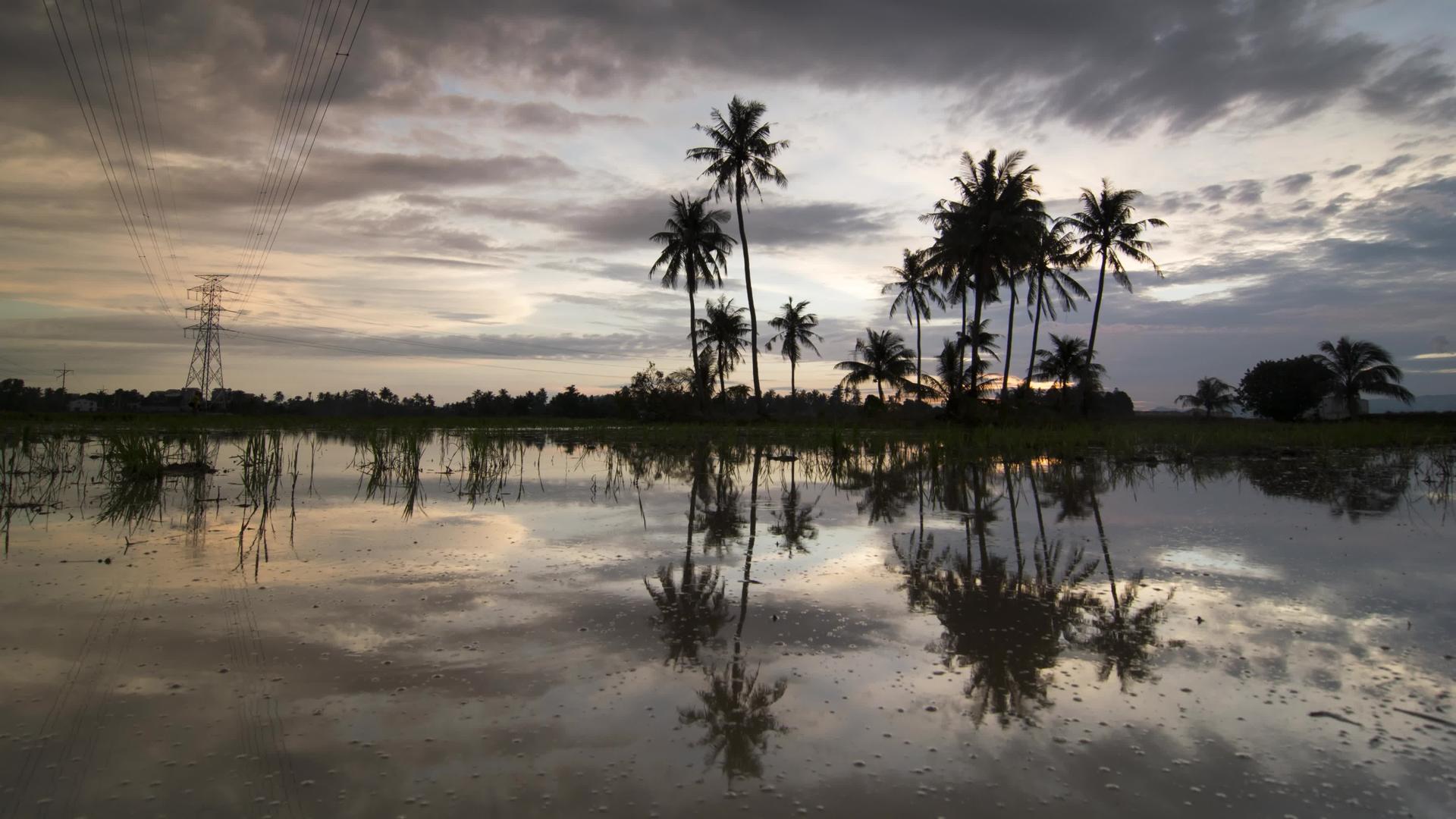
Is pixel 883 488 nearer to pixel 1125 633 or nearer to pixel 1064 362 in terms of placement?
pixel 1125 633

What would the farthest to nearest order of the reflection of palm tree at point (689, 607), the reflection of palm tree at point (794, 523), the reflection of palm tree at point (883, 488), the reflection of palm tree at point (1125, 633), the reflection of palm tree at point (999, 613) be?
the reflection of palm tree at point (883, 488) → the reflection of palm tree at point (794, 523) → the reflection of palm tree at point (689, 607) → the reflection of palm tree at point (1125, 633) → the reflection of palm tree at point (999, 613)

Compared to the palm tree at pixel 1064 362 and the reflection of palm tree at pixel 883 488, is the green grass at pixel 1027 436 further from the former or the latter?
the palm tree at pixel 1064 362

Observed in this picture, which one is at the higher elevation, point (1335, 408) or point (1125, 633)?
point (1335, 408)

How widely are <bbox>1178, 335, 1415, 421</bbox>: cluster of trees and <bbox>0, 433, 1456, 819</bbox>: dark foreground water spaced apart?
43.5m

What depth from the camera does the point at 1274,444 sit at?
17.4m

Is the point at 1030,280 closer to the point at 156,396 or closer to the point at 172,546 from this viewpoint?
the point at 172,546

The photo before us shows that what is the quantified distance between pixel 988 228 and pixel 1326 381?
27.4m

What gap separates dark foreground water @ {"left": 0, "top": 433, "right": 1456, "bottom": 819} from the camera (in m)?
2.11

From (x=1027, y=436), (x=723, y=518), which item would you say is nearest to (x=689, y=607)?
(x=723, y=518)

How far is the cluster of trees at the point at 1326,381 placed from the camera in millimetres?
40594

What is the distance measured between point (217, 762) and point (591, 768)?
1.07 metres

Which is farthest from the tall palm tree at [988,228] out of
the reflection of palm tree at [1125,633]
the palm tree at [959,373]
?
the reflection of palm tree at [1125,633]

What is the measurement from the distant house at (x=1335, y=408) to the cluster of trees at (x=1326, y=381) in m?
0.12

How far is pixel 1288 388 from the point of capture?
42594mm
